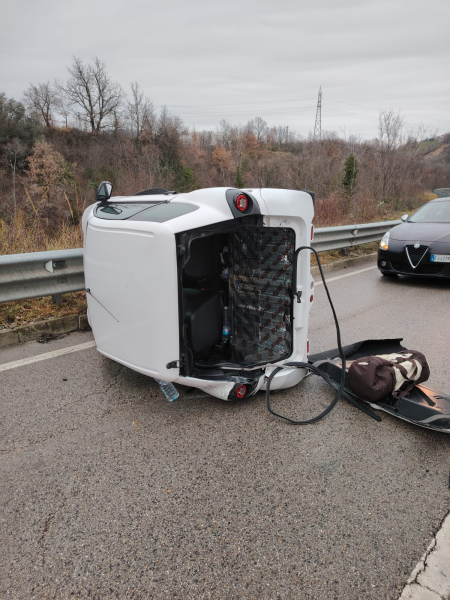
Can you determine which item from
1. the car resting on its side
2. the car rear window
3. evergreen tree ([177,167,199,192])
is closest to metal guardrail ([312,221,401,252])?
the car resting on its side

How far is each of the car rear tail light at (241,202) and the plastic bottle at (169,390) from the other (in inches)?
54.1

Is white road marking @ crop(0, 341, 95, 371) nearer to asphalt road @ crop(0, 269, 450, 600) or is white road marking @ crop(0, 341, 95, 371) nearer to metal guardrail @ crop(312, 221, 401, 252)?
asphalt road @ crop(0, 269, 450, 600)

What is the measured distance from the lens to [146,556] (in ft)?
6.11

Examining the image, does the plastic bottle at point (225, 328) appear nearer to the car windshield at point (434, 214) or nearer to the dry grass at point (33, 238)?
the dry grass at point (33, 238)

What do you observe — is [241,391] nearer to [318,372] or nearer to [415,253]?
[318,372]

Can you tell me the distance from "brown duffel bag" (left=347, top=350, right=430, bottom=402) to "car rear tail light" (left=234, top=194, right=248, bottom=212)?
1459 millimetres

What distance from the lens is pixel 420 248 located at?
6906 millimetres

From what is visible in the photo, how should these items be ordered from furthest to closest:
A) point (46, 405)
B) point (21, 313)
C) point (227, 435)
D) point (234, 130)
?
point (234, 130) < point (21, 313) < point (46, 405) < point (227, 435)

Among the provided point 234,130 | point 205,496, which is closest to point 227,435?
point 205,496

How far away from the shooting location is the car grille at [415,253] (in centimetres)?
688

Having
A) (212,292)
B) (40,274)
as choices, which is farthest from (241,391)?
(40,274)

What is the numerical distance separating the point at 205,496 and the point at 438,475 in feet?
4.53

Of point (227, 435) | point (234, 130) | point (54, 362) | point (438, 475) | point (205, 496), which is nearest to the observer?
point (205, 496)

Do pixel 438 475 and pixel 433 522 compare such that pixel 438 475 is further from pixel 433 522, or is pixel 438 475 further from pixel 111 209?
pixel 111 209
